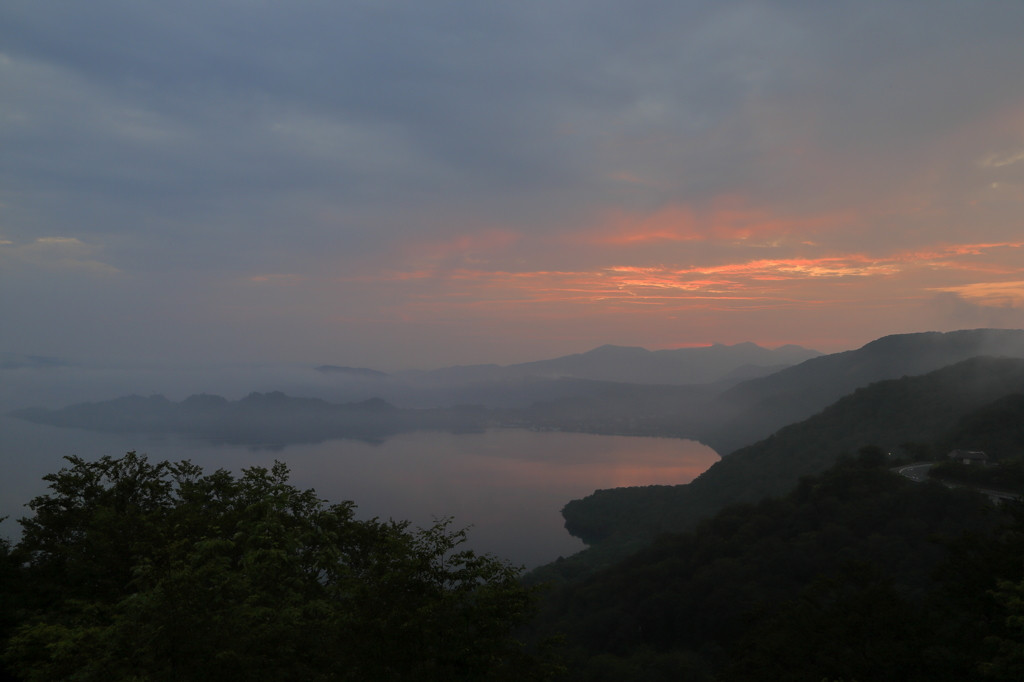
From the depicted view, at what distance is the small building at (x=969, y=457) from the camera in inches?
1366

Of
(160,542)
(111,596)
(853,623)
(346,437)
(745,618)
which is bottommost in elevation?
(346,437)

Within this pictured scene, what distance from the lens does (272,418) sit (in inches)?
7530

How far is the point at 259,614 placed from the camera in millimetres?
6957

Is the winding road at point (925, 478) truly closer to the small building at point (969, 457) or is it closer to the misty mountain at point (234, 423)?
the small building at point (969, 457)

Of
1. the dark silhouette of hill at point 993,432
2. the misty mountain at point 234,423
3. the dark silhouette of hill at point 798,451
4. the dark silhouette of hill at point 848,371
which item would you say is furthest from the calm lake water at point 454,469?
the dark silhouette of hill at point 993,432

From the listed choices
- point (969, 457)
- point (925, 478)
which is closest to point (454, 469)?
point (925, 478)

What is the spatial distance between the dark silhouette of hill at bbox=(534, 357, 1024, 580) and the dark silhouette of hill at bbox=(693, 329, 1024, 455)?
1939 inches

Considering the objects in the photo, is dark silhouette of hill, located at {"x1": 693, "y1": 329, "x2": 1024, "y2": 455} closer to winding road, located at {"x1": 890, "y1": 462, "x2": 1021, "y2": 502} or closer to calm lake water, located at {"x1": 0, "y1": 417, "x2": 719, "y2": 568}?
calm lake water, located at {"x1": 0, "y1": 417, "x2": 719, "y2": 568}

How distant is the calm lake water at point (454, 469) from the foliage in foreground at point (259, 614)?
4371 centimetres

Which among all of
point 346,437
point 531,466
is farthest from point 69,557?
point 346,437

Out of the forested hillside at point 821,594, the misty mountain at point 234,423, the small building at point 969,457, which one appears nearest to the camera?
the forested hillside at point 821,594

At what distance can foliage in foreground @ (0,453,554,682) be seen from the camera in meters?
6.41

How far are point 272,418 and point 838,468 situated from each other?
19139cm

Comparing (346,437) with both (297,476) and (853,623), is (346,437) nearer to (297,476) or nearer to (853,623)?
(297,476)
